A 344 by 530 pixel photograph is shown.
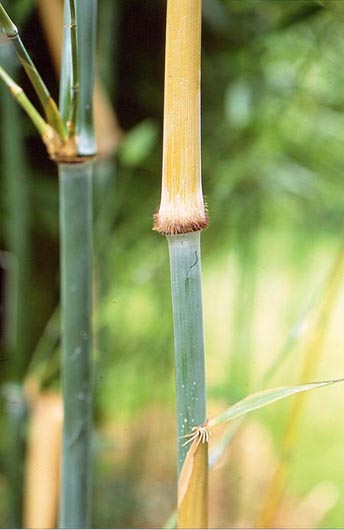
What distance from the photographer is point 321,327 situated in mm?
358

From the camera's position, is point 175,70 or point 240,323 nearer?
point 175,70

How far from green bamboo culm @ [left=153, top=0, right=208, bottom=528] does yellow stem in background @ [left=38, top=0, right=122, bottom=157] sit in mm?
326

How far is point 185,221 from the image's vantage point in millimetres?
212

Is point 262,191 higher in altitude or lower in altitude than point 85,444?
higher

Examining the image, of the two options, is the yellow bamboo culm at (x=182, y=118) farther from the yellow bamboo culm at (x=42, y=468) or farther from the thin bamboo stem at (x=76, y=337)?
the yellow bamboo culm at (x=42, y=468)

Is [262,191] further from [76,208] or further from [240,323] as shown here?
[76,208]

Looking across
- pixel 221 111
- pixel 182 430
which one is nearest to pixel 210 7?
pixel 221 111

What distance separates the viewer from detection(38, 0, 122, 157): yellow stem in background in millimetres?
500

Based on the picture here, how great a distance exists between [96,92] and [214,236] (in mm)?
222

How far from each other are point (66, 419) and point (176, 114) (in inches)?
7.3

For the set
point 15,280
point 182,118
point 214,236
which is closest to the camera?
point 182,118

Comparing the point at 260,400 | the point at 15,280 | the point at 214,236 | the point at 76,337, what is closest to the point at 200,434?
the point at 260,400

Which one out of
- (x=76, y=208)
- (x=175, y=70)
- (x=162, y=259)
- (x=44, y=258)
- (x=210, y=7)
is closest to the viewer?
(x=175, y=70)

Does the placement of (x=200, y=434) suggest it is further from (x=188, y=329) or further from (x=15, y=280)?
(x=15, y=280)
